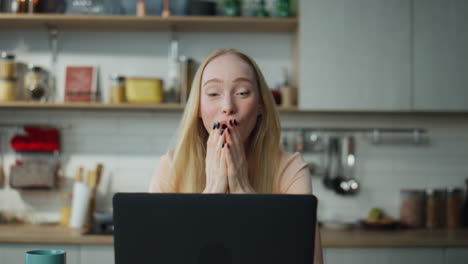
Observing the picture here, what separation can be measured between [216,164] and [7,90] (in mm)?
2412

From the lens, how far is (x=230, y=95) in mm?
1351

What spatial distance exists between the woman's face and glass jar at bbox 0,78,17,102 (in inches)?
91.1

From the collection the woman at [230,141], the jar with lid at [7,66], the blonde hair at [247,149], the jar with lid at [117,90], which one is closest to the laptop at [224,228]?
the woman at [230,141]

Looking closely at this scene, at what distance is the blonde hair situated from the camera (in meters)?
1.44

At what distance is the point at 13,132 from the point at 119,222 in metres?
2.87

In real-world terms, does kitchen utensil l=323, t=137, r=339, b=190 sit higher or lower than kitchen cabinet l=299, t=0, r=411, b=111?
lower

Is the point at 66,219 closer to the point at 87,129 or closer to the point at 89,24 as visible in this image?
the point at 87,129

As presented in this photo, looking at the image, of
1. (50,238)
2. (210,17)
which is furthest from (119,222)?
(210,17)

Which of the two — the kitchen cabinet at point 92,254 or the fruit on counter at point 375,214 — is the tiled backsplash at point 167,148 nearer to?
the fruit on counter at point 375,214

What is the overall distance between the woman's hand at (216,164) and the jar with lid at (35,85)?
7.62 ft

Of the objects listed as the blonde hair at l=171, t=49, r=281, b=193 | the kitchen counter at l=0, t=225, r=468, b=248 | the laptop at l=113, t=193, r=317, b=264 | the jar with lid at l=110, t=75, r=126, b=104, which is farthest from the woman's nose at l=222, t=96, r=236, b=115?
the jar with lid at l=110, t=75, r=126, b=104

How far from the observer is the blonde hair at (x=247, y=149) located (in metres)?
1.44

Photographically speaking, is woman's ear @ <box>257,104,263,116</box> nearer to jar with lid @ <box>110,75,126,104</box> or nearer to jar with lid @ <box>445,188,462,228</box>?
jar with lid @ <box>110,75,126,104</box>

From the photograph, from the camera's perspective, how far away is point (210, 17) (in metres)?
3.28
